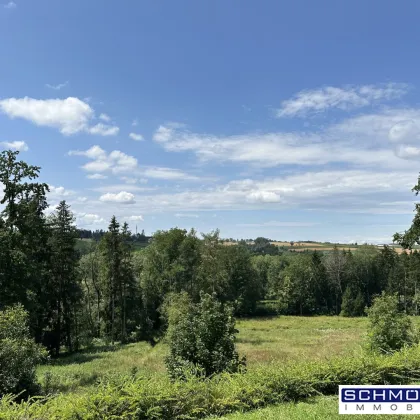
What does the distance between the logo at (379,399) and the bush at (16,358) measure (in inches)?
414

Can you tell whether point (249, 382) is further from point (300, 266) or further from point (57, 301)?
point (300, 266)

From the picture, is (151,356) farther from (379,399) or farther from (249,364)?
(379,399)

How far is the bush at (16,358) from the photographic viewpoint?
42.7 ft

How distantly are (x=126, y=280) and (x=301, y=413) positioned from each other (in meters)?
37.9

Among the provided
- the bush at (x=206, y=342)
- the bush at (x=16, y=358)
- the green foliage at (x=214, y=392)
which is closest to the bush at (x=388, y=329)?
the green foliage at (x=214, y=392)

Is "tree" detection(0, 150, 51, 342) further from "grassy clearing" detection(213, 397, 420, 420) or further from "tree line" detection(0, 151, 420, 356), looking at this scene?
"grassy clearing" detection(213, 397, 420, 420)

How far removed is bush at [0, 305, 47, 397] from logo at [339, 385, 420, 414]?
1052cm

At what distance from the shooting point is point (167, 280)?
47.0 metres

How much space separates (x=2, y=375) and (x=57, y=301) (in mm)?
21901

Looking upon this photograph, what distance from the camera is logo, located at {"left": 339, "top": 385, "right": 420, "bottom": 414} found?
23.5ft

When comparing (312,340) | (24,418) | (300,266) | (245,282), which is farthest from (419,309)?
(24,418)

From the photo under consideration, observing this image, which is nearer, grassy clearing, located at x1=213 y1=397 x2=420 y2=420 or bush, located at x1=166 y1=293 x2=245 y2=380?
grassy clearing, located at x1=213 y1=397 x2=420 y2=420

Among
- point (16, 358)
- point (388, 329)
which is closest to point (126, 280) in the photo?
point (16, 358)

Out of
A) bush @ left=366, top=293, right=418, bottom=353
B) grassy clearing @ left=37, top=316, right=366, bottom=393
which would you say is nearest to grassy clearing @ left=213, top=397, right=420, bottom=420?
bush @ left=366, top=293, right=418, bottom=353
